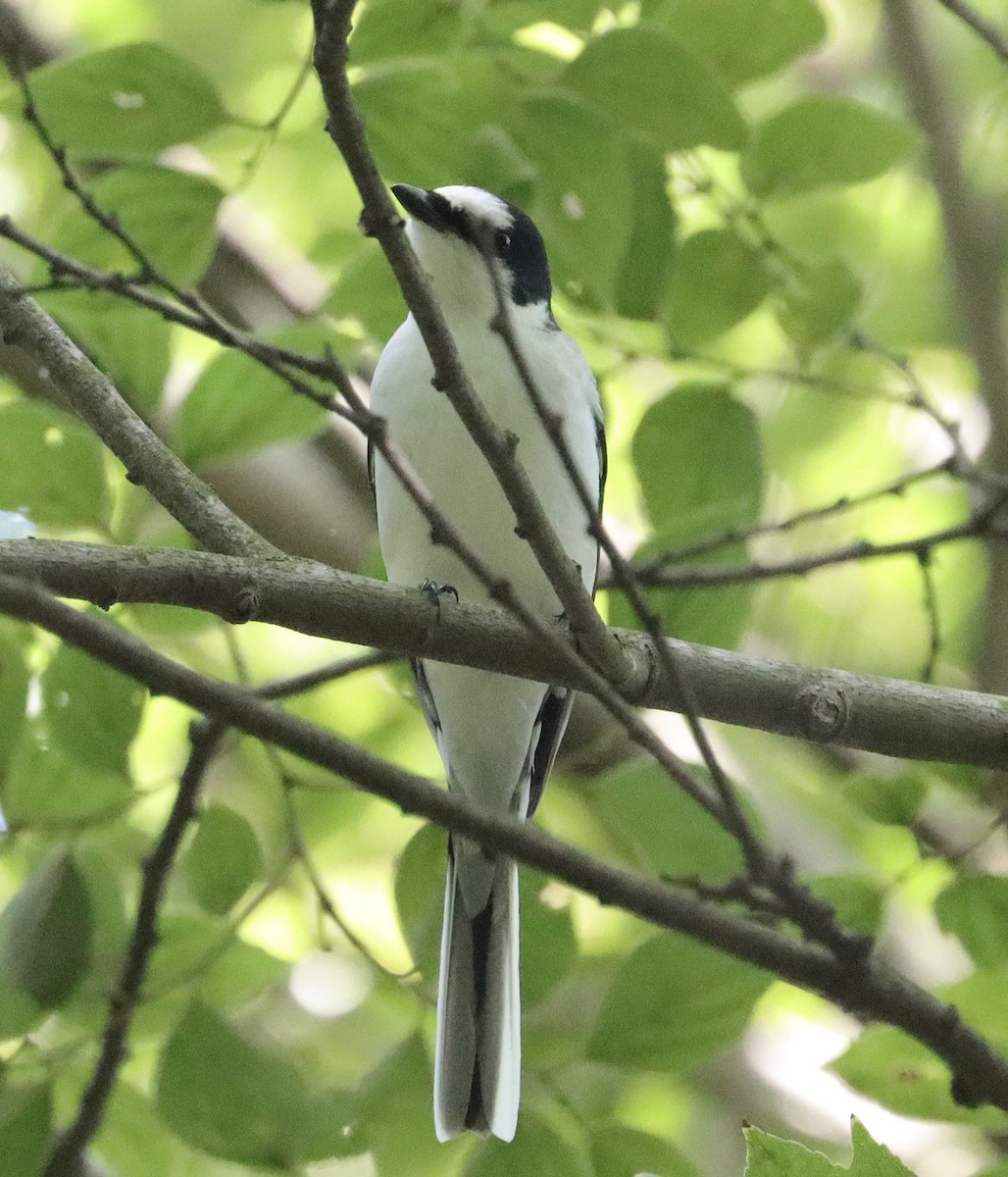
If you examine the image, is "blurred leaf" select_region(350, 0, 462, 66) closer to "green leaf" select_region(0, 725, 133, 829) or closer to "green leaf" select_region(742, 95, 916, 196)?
"green leaf" select_region(742, 95, 916, 196)

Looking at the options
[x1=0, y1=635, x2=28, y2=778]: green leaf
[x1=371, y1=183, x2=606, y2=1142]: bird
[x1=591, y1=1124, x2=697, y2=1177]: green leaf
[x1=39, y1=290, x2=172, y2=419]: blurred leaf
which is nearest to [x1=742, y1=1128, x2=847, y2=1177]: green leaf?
[x1=591, y1=1124, x2=697, y2=1177]: green leaf

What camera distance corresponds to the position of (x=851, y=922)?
200cm

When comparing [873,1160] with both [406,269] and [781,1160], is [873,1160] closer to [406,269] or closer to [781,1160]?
[781,1160]

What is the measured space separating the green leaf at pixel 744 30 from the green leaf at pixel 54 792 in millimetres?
1426

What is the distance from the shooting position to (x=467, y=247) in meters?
2.78

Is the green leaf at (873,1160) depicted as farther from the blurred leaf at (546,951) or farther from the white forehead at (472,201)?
the white forehead at (472,201)

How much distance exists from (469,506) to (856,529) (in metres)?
1.77

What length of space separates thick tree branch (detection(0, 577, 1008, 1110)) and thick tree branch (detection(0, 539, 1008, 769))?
0.38 m

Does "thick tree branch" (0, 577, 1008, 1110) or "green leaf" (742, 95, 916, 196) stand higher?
"green leaf" (742, 95, 916, 196)

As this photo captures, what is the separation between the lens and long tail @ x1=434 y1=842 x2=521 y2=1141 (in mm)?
2098

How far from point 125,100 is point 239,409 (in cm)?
47

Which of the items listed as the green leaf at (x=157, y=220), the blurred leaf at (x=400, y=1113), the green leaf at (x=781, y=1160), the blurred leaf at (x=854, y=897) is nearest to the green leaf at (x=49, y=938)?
the blurred leaf at (x=400, y=1113)

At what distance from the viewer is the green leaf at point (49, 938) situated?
206cm

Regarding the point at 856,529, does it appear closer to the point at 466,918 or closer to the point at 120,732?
the point at 466,918
